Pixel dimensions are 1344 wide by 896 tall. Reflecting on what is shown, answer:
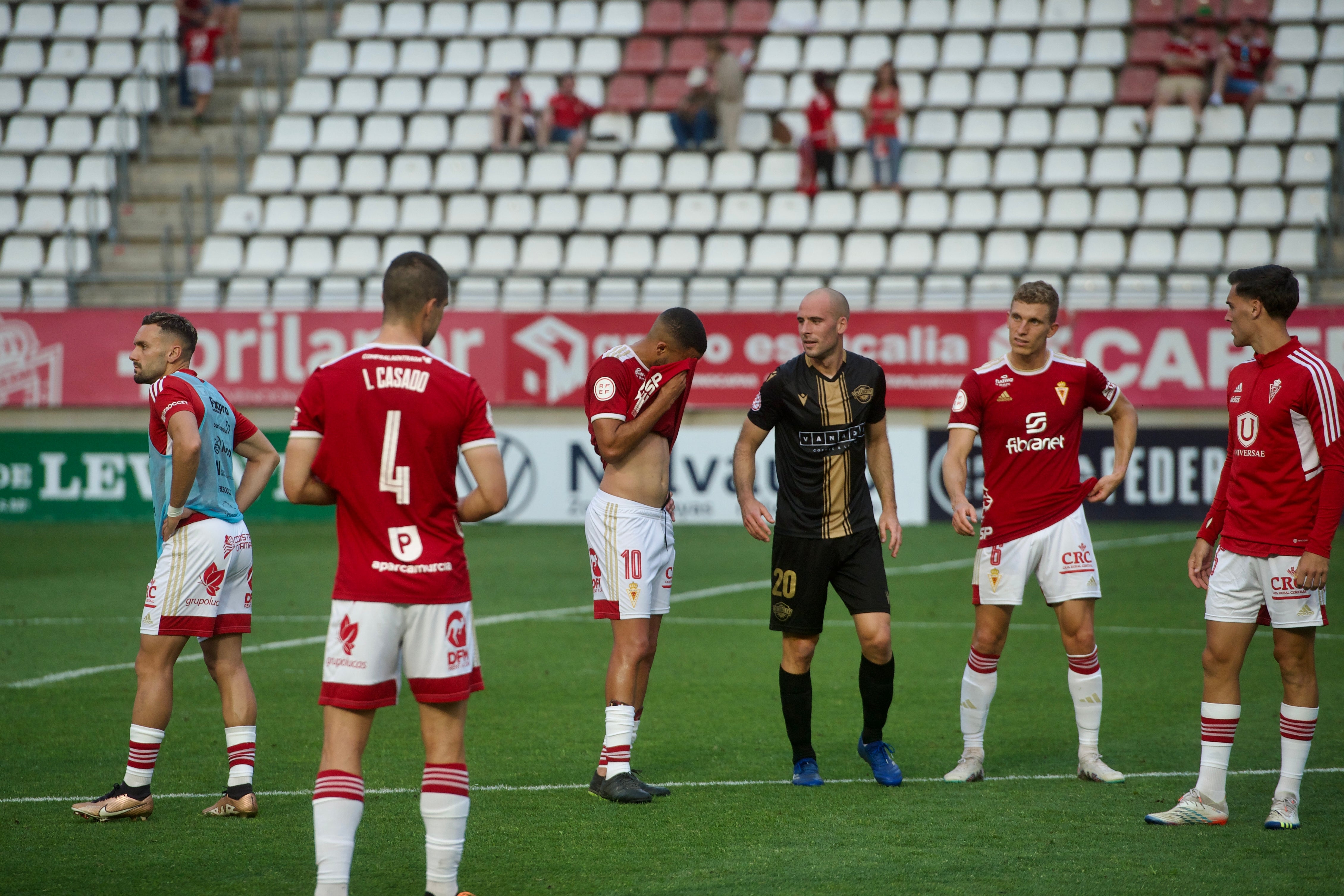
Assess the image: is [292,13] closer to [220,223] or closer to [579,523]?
[220,223]

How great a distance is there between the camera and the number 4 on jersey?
4.38 metres

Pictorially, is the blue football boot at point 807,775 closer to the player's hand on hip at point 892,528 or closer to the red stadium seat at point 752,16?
the player's hand on hip at point 892,528

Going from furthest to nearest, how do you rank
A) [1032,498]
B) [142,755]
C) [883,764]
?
[1032,498] < [883,764] < [142,755]

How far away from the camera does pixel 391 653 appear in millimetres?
4438

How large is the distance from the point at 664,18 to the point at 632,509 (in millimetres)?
21034

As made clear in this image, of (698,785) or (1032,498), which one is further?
(1032,498)

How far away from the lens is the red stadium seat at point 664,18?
25.6 m

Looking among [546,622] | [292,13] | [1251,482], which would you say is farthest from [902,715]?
[292,13]

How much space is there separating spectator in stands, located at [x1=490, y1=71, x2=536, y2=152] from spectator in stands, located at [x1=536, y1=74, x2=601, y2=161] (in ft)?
0.96

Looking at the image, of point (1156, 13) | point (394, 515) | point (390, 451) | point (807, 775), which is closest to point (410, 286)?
point (390, 451)

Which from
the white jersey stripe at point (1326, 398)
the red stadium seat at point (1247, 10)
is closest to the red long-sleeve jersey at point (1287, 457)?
the white jersey stripe at point (1326, 398)

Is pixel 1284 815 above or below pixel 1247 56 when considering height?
below

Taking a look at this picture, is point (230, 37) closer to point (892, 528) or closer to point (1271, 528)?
point (892, 528)

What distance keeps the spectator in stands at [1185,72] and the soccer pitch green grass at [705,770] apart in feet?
40.9
